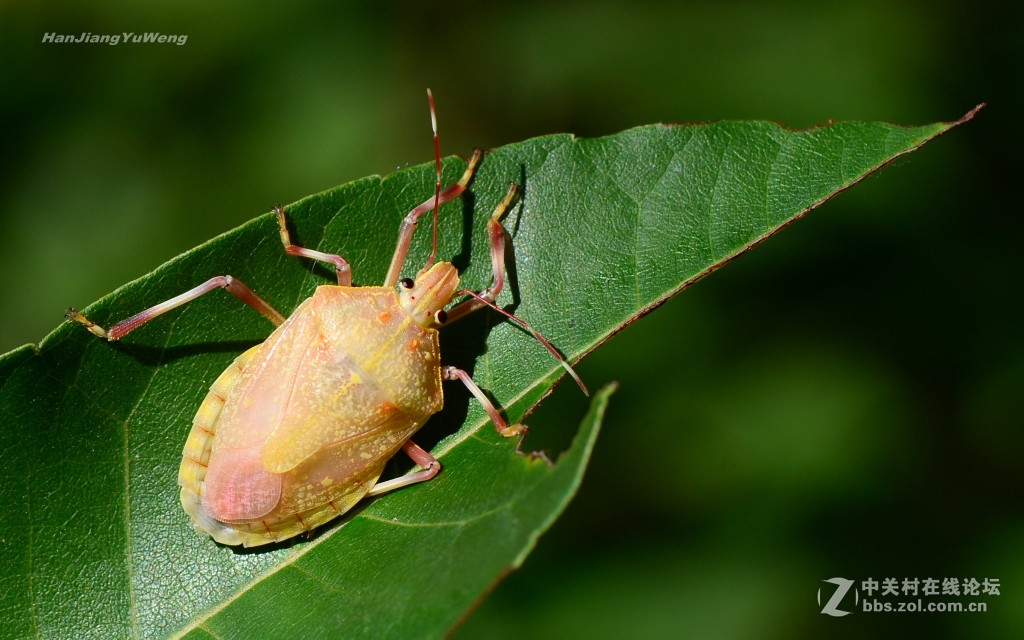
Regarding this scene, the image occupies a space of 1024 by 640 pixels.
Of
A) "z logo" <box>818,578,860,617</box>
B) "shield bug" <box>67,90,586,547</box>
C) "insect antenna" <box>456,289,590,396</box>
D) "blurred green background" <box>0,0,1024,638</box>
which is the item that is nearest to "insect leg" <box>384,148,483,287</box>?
"shield bug" <box>67,90,586,547</box>

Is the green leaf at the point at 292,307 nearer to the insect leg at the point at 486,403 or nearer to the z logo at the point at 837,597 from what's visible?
the insect leg at the point at 486,403

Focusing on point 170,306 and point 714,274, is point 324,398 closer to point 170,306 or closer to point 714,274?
point 170,306

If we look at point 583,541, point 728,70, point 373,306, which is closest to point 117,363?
point 373,306

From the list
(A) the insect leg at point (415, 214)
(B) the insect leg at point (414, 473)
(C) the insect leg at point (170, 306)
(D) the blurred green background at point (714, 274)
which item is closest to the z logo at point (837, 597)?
(D) the blurred green background at point (714, 274)

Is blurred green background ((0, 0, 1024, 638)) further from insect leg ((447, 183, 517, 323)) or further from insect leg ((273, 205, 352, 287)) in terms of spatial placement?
insect leg ((273, 205, 352, 287))

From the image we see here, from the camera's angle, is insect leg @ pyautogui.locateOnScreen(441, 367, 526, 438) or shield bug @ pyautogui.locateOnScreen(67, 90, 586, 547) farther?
shield bug @ pyautogui.locateOnScreen(67, 90, 586, 547)

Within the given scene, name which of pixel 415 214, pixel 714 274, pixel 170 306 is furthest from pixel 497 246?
pixel 714 274

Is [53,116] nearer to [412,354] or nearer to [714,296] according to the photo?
[412,354]
